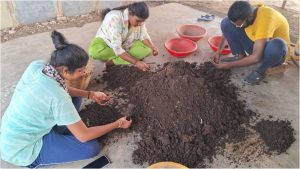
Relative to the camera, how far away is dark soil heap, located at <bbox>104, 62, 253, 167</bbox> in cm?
267

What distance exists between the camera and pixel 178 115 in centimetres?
287

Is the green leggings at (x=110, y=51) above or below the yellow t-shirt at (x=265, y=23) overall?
below

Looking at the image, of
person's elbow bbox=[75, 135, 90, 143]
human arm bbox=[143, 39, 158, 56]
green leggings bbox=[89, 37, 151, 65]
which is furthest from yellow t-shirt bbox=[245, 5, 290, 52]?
person's elbow bbox=[75, 135, 90, 143]

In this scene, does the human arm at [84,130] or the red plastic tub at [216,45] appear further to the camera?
the red plastic tub at [216,45]

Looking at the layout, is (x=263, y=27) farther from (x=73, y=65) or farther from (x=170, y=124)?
(x=73, y=65)

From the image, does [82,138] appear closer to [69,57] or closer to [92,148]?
[92,148]

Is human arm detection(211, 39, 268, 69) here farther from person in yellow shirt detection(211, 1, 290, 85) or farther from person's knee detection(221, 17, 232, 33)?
person's knee detection(221, 17, 232, 33)

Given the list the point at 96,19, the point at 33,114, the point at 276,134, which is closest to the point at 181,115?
the point at 276,134

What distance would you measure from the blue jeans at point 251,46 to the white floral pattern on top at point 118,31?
113cm

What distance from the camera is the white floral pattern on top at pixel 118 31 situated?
3340mm

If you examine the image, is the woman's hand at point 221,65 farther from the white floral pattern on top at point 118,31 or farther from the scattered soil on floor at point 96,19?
the scattered soil on floor at point 96,19

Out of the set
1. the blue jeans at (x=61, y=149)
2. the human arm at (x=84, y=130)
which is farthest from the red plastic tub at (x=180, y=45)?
the blue jeans at (x=61, y=149)

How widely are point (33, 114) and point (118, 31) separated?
5.18 ft

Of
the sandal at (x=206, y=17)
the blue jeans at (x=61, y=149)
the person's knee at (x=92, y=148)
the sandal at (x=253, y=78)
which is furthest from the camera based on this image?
the sandal at (x=206, y=17)
